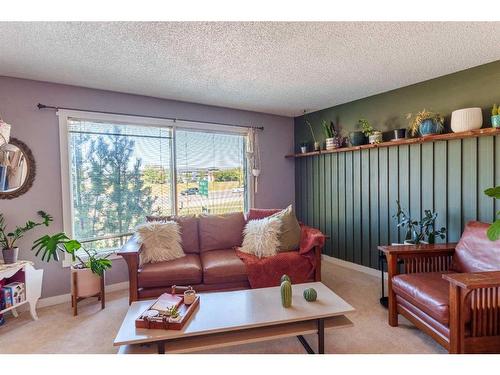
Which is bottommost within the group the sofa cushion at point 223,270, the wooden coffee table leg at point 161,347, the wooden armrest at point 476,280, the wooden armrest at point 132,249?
the wooden coffee table leg at point 161,347

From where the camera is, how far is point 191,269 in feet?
8.39

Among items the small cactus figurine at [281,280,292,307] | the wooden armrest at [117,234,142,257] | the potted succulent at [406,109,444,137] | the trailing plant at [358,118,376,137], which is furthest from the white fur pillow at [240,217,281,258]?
the potted succulent at [406,109,444,137]

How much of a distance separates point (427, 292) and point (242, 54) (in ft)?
7.46

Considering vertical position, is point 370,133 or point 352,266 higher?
point 370,133

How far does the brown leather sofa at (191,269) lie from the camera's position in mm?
2461

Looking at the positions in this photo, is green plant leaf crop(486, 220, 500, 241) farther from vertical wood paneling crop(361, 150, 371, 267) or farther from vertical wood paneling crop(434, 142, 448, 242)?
vertical wood paneling crop(361, 150, 371, 267)

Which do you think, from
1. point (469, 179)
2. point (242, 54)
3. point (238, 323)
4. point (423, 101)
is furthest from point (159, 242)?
point (423, 101)

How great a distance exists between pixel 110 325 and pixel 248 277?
49.6 inches

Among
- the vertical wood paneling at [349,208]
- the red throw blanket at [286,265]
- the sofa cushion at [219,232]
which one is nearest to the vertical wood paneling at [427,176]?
the vertical wood paneling at [349,208]

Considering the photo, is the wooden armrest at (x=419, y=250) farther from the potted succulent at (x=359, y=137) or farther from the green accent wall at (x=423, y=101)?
the potted succulent at (x=359, y=137)

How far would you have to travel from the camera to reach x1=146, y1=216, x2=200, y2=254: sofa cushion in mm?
3039

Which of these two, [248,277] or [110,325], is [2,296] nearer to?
[110,325]

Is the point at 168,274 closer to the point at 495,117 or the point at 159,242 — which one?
the point at 159,242

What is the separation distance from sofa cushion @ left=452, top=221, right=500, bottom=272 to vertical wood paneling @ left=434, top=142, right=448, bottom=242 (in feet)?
1.87
